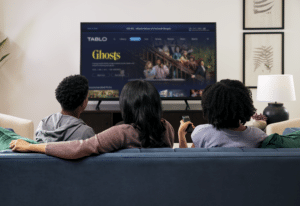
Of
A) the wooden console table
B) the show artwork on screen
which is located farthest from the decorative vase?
the show artwork on screen

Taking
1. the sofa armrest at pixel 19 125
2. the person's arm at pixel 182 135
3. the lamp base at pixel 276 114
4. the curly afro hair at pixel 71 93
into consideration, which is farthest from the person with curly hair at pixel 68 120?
the lamp base at pixel 276 114

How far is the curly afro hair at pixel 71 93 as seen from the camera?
4.49 feet

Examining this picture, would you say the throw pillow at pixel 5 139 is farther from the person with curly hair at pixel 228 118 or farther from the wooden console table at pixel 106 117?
the wooden console table at pixel 106 117

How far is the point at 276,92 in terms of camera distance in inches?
105

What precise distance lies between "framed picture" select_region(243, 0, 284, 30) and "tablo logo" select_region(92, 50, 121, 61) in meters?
1.77

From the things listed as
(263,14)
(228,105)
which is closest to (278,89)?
(263,14)

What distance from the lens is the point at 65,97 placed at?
137cm

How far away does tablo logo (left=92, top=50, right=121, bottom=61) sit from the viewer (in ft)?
10.9

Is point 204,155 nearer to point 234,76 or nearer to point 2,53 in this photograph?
point 234,76

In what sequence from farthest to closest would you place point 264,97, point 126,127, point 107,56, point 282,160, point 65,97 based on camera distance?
1. point 107,56
2. point 264,97
3. point 65,97
4. point 126,127
5. point 282,160

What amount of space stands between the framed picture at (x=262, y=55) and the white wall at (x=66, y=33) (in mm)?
86

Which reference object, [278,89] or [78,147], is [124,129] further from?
[278,89]

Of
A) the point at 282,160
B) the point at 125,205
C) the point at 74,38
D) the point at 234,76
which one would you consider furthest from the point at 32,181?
the point at 234,76

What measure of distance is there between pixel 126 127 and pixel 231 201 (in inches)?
17.7
